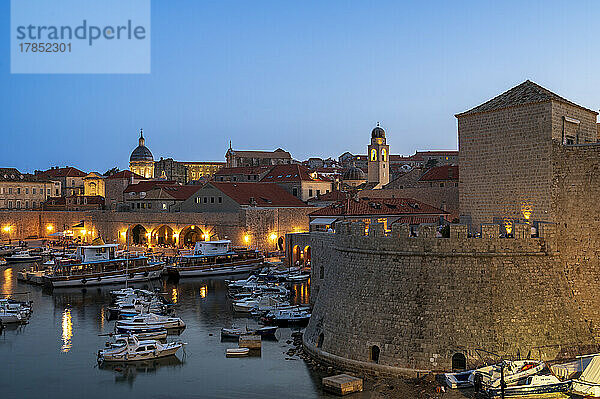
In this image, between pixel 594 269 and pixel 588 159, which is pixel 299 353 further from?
pixel 588 159

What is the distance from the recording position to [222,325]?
92.5 feet

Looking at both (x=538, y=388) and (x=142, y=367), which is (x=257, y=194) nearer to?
(x=142, y=367)

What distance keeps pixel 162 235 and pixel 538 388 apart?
50.7 meters

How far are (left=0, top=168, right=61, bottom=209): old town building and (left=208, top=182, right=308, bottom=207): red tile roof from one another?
112 ft

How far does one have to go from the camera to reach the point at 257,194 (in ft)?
195

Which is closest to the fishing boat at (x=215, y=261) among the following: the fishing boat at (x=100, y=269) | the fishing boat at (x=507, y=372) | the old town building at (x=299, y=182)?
the fishing boat at (x=100, y=269)

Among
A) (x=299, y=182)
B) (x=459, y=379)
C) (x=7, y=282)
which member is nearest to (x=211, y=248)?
(x=7, y=282)

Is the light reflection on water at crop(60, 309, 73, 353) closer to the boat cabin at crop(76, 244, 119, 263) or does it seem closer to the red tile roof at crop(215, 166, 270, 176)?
the boat cabin at crop(76, 244, 119, 263)

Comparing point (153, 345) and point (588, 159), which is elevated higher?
point (588, 159)

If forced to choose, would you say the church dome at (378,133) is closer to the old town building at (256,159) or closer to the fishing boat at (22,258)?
the old town building at (256,159)

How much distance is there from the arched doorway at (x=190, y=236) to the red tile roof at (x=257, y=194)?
188 inches

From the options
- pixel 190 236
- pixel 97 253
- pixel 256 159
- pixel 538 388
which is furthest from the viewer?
pixel 256 159

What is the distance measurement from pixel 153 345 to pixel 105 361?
1796mm

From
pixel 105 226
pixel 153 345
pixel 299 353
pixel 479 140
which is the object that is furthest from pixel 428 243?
pixel 105 226
